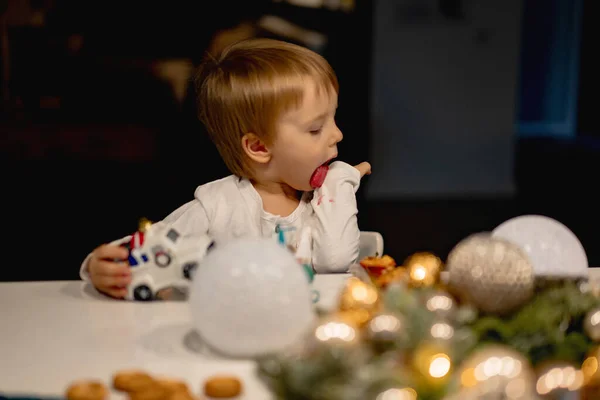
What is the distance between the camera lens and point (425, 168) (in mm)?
5273

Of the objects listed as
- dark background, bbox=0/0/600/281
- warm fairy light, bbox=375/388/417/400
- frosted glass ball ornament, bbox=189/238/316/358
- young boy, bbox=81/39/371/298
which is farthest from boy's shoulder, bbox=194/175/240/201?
dark background, bbox=0/0/600/281

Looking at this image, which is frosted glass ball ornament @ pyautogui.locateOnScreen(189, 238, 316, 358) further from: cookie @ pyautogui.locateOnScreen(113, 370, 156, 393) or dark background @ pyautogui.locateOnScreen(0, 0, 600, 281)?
dark background @ pyautogui.locateOnScreen(0, 0, 600, 281)

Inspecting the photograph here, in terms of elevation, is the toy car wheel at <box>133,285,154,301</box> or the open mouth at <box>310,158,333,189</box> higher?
the open mouth at <box>310,158,333,189</box>

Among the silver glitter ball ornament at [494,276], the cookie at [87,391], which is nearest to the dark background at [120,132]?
the silver glitter ball ornament at [494,276]

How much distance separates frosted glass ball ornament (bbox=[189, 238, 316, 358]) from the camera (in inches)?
28.8

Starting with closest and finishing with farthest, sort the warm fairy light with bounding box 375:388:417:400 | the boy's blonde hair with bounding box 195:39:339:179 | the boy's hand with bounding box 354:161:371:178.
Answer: the warm fairy light with bounding box 375:388:417:400 < the boy's blonde hair with bounding box 195:39:339:179 < the boy's hand with bounding box 354:161:371:178

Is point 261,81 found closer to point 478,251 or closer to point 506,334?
point 478,251

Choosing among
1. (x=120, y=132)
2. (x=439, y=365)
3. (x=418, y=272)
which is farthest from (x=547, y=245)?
(x=120, y=132)

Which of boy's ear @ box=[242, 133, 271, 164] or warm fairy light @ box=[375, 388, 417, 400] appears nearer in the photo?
warm fairy light @ box=[375, 388, 417, 400]

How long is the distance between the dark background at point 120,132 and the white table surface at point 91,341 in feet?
4.32

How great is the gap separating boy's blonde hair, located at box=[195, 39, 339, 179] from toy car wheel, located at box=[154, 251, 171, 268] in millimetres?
382

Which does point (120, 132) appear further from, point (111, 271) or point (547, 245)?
point (547, 245)

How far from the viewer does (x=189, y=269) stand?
3.22 ft

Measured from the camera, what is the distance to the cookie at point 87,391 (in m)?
0.64
